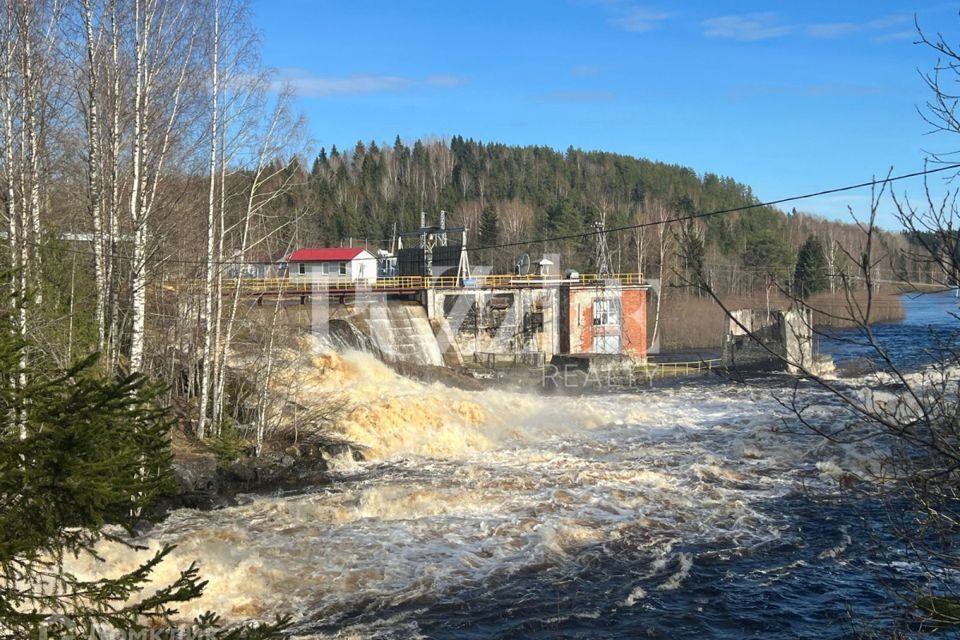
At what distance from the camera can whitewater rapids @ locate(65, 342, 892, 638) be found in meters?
10.4

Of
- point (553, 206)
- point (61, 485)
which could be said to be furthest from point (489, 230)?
point (61, 485)

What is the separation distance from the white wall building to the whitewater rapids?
18.5 meters

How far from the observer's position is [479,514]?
13.8 meters

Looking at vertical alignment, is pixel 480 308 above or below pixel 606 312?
above

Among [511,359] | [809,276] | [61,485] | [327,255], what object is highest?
[327,255]

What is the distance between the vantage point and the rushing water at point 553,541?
9.73 metres

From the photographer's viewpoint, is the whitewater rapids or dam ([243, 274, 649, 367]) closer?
the whitewater rapids

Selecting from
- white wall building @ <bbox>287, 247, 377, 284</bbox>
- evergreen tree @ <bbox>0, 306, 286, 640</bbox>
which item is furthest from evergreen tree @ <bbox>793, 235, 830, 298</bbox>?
white wall building @ <bbox>287, 247, 377, 284</bbox>

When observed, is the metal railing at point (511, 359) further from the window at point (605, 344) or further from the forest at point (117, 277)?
the forest at point (117, 277)

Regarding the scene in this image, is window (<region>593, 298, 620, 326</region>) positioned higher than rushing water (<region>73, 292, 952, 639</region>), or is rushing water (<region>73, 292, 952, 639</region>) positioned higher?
window (<region>593, 298, 620, 326</region>)

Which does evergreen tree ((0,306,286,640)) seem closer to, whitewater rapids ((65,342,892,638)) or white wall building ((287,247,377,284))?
whitewater rapids ((65,342,892,638))

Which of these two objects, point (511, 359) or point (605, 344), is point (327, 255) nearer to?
point (511, 359)

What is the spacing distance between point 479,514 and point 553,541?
1.89 metres

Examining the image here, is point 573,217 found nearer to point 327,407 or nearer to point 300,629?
point 327,407
